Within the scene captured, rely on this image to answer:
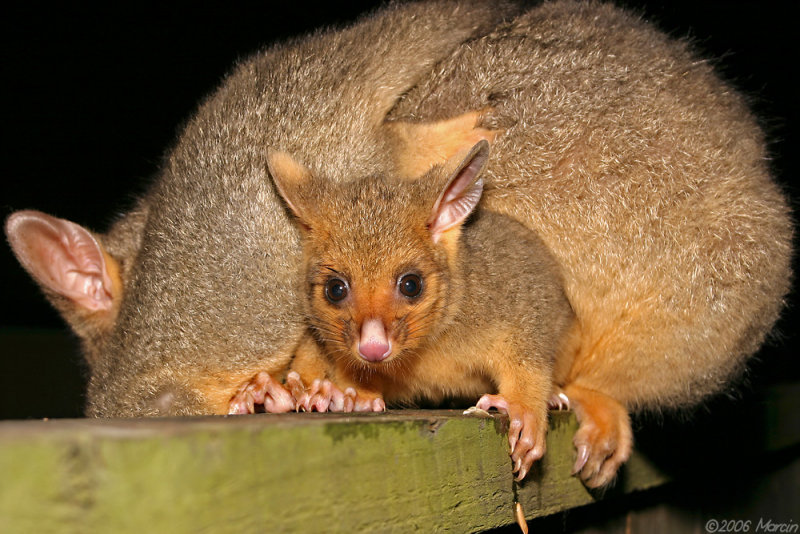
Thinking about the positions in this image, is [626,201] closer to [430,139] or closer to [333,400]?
[430,139]

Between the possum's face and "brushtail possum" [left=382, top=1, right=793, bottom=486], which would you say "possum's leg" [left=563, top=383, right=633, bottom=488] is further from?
the possum's face

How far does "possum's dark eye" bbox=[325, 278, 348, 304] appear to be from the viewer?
2.49m

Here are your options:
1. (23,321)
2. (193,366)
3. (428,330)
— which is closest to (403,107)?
(428,330)

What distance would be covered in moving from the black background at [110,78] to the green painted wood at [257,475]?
2860mm

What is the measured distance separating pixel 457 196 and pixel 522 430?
780mm

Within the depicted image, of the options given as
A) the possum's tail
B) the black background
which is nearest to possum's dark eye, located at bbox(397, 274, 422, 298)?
the possum's tail

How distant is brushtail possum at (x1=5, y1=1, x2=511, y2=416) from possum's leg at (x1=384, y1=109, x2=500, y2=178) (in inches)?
4.0

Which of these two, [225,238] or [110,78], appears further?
[110,78]

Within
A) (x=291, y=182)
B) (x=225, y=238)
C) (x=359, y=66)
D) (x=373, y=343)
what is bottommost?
(x=373, y=343)

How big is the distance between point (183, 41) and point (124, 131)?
67 centimetres

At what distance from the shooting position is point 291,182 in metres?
2.61

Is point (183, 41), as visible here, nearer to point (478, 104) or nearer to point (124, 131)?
point (124, 131)

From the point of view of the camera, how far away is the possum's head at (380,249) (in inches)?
96.1

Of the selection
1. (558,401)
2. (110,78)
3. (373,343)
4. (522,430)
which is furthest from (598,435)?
(110,78)
